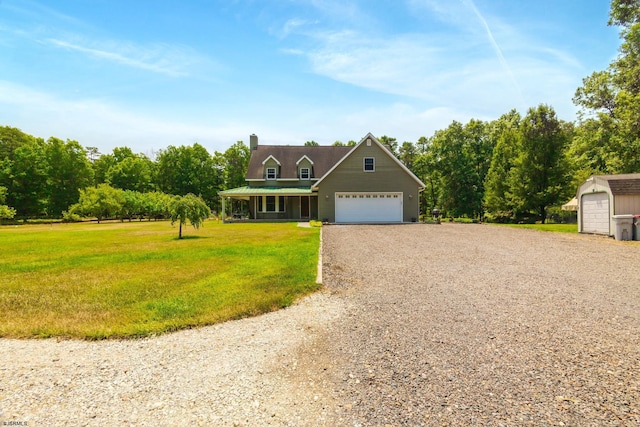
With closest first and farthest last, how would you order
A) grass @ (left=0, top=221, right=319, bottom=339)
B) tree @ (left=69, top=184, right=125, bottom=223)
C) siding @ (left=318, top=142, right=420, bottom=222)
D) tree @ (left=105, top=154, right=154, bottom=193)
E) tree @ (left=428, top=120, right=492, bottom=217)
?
grass @ (left=0, top=221, right=319, bottom=339), siding @ (left=318, top=142, right=420, bottom=222), tree @ (left=69, top=184, right=125, bottom=223), tree @ (left=428, top=120, right=492, bottom=217), tree @ (left=105, top=154, right=154, bottom=193)

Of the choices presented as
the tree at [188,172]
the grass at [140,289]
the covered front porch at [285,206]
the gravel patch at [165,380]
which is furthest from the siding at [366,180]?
the tree at [188,172]

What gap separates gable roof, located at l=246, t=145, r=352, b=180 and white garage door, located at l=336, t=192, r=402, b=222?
674cm

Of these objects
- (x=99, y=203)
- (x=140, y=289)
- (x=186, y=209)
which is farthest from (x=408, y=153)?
(x=140, y=289)

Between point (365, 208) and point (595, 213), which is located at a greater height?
point (365, 208)

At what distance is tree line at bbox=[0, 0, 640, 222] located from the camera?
75.4 feet

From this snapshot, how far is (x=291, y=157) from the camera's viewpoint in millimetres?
33406

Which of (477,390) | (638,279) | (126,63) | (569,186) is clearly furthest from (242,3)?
(569,186)

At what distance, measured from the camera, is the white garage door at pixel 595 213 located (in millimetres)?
15198

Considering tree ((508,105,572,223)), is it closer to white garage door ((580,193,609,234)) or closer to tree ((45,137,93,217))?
white garage door ((580,193,609,234))

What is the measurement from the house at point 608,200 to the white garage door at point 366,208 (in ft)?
40.3

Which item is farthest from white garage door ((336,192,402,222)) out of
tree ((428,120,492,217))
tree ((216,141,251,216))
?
tree ((216,141,251,216))

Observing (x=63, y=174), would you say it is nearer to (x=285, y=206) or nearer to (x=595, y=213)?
(x=285, y=206)

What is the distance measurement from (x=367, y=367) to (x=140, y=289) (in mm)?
4741

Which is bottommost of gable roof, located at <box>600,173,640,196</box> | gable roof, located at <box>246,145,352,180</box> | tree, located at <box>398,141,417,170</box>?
gable roof, located at <box>600,173,640,196</box>
